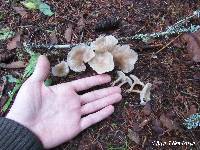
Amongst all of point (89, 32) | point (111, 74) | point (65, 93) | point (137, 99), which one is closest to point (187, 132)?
point (137, 99)

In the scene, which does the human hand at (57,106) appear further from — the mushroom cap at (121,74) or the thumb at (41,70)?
the mushroom cap at (121,74)

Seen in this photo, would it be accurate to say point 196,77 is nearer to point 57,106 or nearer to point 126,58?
point 126,58

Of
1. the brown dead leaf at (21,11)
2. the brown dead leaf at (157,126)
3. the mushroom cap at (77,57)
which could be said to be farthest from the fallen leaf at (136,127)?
the brown dead leaf at (21,11)

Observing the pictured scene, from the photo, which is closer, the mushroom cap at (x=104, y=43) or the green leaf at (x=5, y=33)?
the mushroom cap at (x=104, y=43)

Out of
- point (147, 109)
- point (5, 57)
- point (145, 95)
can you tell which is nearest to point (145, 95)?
point (145, 95)

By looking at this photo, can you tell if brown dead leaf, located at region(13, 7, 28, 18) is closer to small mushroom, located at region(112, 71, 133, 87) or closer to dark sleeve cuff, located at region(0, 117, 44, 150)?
small mushroom, located at region(112, 71, 133, 87)

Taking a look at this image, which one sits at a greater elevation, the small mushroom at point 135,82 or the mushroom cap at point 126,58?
the mushroom cap at point 126,58

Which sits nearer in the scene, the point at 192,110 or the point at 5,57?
the point at 192,110
